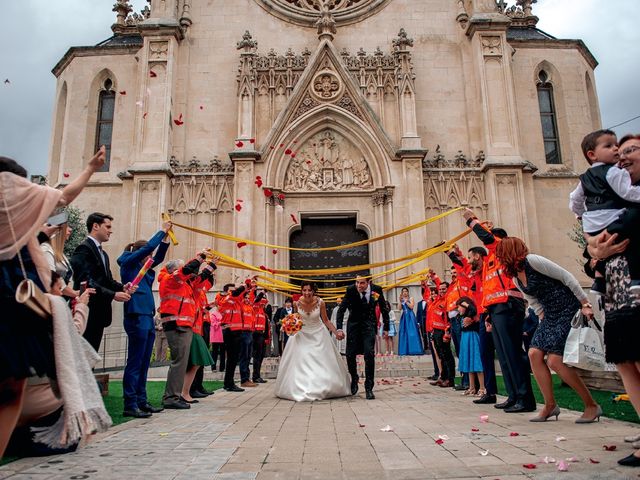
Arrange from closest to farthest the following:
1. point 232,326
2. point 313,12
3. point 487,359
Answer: point 487,359 → point 232,326 → point 313,12

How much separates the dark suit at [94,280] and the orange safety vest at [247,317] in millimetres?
4399

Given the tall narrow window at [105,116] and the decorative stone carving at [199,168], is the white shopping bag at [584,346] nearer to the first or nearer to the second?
the decorative stone carving at [199,168]

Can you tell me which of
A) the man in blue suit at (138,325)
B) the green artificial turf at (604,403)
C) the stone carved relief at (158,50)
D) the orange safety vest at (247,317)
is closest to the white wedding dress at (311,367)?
the orange safety vest at (247,317)

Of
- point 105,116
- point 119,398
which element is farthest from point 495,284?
point 105,116

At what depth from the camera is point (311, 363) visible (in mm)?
8750

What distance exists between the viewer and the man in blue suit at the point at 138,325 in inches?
261

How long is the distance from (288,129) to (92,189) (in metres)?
8.16

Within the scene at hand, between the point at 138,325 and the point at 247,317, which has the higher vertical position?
the point at 247,317

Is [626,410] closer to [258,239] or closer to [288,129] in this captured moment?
[258,239]

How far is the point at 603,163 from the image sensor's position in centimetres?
391

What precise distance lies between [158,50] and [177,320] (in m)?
15.4

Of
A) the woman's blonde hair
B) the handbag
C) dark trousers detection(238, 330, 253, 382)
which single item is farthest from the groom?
the handbag

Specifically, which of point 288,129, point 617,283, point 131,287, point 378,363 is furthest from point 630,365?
point 288,129

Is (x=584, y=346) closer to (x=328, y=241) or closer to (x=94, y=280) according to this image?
(x=94, y=280)
